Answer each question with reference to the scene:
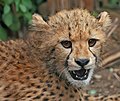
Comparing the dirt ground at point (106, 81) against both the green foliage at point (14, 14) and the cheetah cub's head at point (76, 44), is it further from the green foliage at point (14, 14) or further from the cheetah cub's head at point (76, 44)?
the cheetah cub's head at point (76, 44)

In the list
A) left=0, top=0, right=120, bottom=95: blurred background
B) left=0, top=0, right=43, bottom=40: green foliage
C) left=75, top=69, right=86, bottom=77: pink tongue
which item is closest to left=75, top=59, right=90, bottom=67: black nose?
left=75, top=69, right=86, bottom=77: pink tongue

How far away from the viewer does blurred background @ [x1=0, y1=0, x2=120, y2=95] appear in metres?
6.14

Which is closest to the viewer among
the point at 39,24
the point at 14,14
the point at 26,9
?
the point at 39,24

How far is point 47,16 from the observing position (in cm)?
612

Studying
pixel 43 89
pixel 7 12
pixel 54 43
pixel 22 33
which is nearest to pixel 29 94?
pixel 43 89

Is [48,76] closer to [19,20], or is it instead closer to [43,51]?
[43,51]

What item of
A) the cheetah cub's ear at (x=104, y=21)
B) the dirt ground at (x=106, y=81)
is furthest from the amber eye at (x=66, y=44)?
the dirt ground at (x=106, y=81)

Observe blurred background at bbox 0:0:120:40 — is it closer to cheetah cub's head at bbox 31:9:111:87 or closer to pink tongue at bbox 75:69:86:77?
cheetah cub's head at bbox 31:9:111:87

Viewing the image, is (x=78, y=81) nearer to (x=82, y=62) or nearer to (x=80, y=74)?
(x=80, y=74)

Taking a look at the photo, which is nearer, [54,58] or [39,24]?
[54,58]

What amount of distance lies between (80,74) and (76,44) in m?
0.25

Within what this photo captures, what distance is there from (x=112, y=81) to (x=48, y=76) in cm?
176

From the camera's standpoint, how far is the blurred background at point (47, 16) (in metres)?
6.14

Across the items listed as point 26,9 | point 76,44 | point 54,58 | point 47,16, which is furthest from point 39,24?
point 26,9
